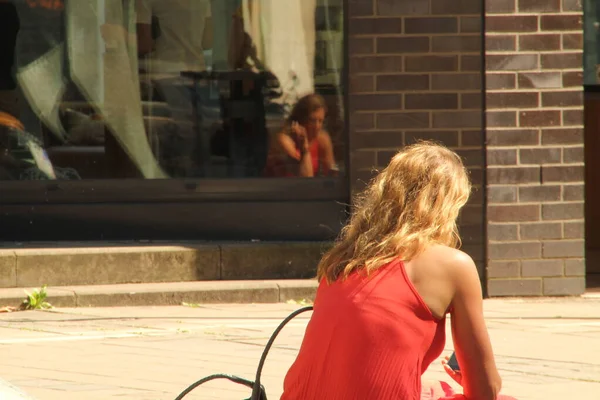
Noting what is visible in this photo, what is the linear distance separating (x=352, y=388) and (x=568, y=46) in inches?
274

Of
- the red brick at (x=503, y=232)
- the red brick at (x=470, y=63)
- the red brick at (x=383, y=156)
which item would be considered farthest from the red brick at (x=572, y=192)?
the red brick at (x=383, y=156)

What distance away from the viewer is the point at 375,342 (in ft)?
11.1

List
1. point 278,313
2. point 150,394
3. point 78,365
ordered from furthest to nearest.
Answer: point 278,313
point 78,365
point 150,394

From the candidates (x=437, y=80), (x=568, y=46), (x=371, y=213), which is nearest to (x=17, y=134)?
(x=437, y=80)

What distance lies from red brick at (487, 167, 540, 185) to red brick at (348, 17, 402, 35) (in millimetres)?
1320

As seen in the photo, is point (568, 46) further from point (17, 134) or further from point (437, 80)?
point (17, 134)

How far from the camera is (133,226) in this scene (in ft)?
33.6

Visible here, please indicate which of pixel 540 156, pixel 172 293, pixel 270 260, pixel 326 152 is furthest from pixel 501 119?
pixel 172 293

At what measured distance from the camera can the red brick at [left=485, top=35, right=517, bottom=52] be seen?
9750mm

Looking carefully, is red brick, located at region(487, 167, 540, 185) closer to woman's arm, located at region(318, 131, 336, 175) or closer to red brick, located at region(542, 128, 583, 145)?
red brick, located at region(542, 128, 583, 145)

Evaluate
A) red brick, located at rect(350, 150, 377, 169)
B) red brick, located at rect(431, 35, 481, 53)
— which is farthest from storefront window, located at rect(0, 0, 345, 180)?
red brick, located at rect(431, 35, 481, 53)

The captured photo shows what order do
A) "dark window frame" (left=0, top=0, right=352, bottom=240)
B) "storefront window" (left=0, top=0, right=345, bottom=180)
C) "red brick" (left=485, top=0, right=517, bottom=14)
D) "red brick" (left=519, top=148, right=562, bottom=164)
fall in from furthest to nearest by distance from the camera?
"storefront window" (left=0, top=0, right=345, bottom=180) → "dark window frame" (left=0, top=0, right=352, bottom=240) → "red brick" (left=519, top=148, right=562, bottom=164) → "red brick" (left=485, top=0, right=517, bottom=14)

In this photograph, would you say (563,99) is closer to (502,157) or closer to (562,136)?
(562,136)

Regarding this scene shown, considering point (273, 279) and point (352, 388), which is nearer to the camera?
point (352, 388)
